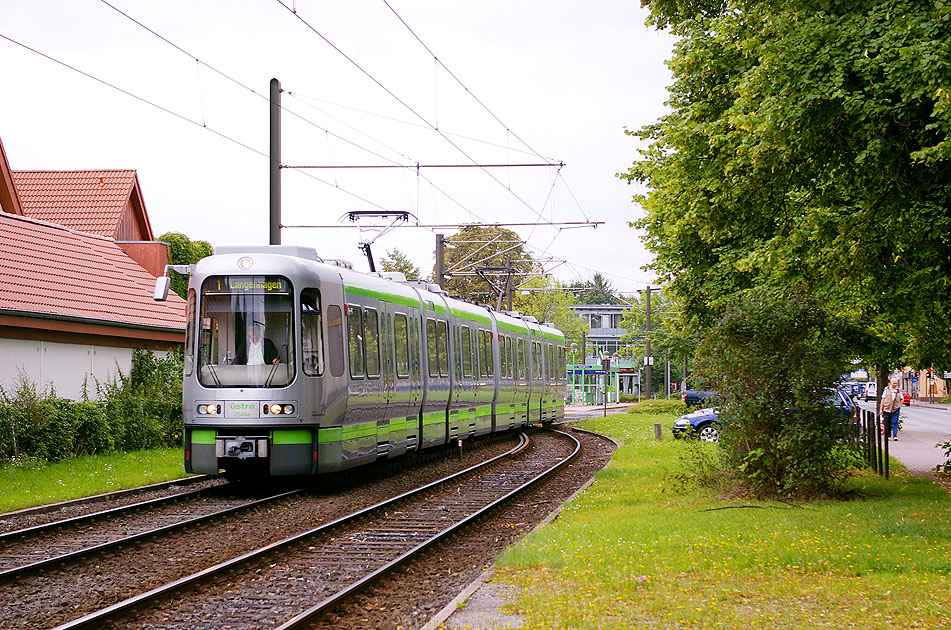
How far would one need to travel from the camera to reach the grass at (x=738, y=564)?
26.5ft

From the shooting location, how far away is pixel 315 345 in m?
16.0

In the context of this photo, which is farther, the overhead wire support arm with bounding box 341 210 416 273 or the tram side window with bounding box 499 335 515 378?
the tram side window with bounding box 499 335 515 378

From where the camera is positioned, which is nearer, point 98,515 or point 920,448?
point 98,515

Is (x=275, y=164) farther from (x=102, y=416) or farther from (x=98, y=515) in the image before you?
(x=98, y=515)

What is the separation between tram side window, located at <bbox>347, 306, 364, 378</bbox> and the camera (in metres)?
17.2

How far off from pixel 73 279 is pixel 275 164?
619 cm

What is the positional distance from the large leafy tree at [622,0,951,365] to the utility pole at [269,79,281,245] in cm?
712

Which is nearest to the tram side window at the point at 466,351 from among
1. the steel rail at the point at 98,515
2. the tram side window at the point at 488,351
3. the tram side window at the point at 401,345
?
the tram side window at the point at 488,351

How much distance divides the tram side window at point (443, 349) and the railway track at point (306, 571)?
223 inches

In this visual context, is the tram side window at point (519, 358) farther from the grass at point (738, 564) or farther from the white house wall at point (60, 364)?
the grass at point (738, 564)

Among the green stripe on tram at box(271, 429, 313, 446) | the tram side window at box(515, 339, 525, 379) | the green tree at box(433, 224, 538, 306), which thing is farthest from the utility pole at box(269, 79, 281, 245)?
the green tree at box(433, 224, 538, 306)

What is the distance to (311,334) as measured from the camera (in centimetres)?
1597

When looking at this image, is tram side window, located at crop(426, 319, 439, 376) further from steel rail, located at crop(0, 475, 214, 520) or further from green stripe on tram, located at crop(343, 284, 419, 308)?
steel rail, located at crop(0, 475, 214, 520)

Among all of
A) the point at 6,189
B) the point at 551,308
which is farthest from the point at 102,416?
the point at 551,308
